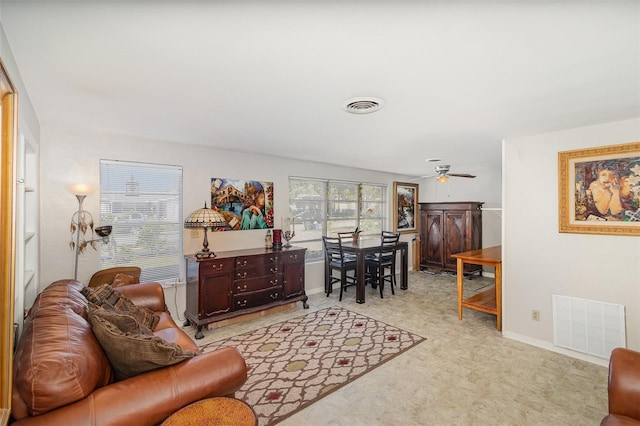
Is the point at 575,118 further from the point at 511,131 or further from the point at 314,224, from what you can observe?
the point at 314,224

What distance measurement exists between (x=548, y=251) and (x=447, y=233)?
3351 millimetres

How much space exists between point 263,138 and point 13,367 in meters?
2.69

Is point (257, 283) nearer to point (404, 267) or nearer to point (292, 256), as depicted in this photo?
point (292, 256)

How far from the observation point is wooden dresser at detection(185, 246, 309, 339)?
344 centimetres

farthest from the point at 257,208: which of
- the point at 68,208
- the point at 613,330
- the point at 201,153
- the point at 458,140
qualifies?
the point at 613,330

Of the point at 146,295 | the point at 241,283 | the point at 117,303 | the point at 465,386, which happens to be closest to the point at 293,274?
the point at 241,283

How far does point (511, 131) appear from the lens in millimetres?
3035

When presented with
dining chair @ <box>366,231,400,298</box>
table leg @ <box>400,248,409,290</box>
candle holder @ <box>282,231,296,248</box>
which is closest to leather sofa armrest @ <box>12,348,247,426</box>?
candle holder @ <box>282,231,296,248</box>

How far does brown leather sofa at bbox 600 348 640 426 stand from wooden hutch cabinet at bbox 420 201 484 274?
458 centimetres

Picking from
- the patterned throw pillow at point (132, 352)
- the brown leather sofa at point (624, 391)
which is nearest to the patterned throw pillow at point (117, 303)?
the patterned throw pillow at point (132, 352)

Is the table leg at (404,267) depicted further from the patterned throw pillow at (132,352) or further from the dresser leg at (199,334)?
the patterned throw pillow at (132,352)

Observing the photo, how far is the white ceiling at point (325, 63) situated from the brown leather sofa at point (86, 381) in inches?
54.5

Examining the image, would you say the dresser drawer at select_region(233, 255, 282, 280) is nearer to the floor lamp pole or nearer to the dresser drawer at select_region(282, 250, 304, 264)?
the dresser drawer at select_region(282, 250, 304, 264)

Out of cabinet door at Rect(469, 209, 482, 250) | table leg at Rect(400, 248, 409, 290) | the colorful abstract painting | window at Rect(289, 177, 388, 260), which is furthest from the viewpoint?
cabinet door at Rect(469, 209, 482, 250)
